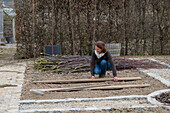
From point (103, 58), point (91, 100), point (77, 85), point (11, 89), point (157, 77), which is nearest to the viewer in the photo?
point (91, 100)

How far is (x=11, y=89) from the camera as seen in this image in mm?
6391

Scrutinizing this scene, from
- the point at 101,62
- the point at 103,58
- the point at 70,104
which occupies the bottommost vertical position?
the point at 70,104

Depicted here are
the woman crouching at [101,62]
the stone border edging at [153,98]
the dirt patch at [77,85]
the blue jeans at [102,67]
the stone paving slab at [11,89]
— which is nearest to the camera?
the stone paving slab at [11,89]

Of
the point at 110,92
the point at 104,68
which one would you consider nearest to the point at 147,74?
the point at 104,68

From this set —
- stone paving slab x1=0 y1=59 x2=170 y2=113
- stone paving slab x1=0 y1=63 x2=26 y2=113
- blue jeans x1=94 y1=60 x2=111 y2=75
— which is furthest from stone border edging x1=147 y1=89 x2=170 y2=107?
stone paving slab x1=0 y1=63 x2=26 y2=113

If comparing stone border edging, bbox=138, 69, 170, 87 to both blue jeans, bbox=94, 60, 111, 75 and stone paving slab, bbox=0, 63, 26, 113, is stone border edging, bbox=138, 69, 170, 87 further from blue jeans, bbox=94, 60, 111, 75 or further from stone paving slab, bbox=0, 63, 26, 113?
stone paving slab, bbox=0, 63, 26, 113

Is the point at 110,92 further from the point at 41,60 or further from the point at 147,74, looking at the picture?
the point at 41,60

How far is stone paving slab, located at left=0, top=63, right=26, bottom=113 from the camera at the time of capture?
5.00 meters

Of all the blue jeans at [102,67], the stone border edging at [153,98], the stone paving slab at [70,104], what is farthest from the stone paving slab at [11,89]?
the stone border edging at [153,98]

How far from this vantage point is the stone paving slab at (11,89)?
500 cm

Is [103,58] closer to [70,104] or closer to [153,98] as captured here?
[153,98]

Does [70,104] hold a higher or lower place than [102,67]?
lower

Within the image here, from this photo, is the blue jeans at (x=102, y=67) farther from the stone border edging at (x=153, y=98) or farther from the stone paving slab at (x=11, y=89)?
the stone paving slab at (x=11, y=89)

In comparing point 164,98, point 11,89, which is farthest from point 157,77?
point 11,89
